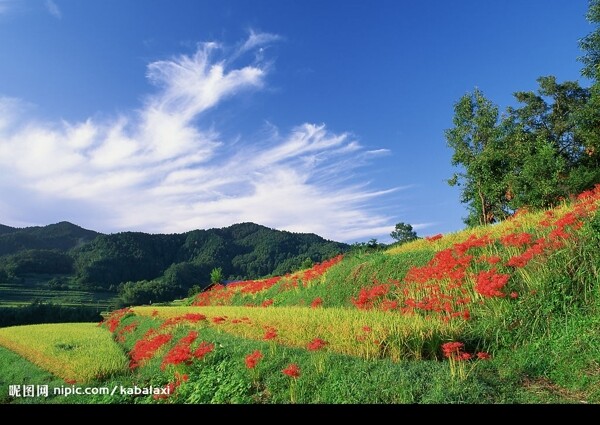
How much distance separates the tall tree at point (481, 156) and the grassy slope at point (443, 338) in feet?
42.8

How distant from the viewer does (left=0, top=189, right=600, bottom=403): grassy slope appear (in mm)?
5891

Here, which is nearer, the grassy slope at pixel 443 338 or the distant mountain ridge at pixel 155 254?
the grassy slope at pixel 443 338

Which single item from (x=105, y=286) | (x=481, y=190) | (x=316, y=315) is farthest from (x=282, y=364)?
(x=105, y=286)

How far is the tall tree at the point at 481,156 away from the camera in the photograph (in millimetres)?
27172

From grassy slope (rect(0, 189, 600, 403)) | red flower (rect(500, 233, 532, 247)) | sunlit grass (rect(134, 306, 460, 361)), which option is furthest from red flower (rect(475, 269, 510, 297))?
red flower (rect(500, 233, 532, 247))

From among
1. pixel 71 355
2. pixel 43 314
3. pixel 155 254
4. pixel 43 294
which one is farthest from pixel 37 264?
pixel 71 355

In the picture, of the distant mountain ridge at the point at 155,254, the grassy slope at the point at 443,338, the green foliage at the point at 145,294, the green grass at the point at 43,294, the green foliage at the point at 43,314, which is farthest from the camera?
the distant mountain ridge at the point at 155,254

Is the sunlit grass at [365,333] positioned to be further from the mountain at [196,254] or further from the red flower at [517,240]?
the mountain at [196,254]

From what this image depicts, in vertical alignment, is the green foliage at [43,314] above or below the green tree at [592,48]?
below

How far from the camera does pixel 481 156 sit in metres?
27.3

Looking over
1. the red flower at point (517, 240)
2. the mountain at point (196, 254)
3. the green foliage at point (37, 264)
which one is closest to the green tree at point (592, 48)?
the red flower at point (517, 240)

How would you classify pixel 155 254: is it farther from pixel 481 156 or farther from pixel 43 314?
pixel 481 156

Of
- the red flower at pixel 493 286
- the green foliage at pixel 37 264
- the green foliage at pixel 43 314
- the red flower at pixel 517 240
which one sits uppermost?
the green foliage at pixel 37 264

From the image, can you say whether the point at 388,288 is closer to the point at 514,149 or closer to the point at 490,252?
the point at 490,252
